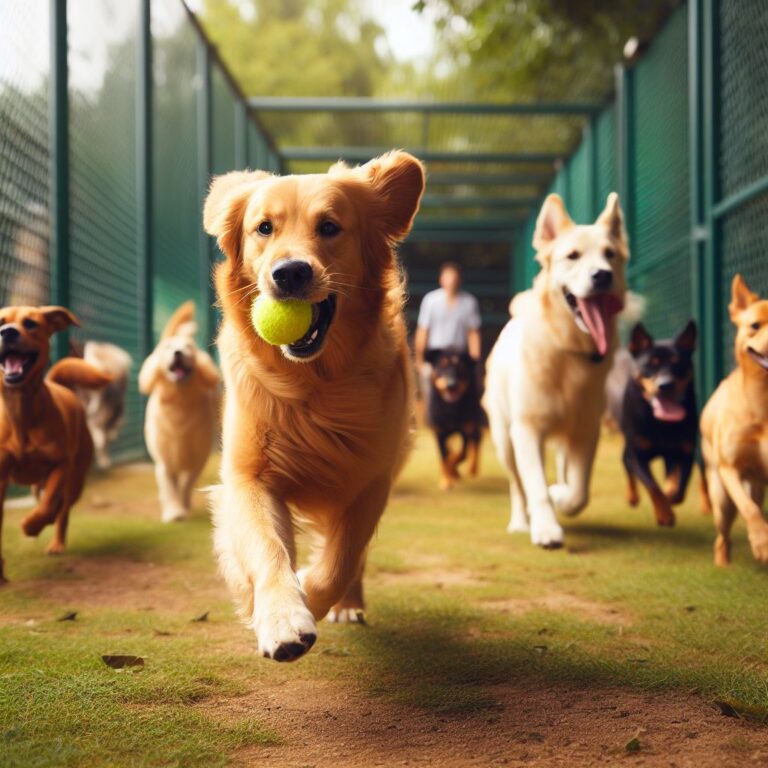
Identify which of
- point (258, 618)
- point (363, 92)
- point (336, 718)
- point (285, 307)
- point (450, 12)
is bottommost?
point (336, 718)

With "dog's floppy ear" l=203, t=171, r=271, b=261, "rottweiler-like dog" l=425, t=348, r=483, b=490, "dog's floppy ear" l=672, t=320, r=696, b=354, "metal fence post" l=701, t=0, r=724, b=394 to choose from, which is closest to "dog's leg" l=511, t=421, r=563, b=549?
"dog's floppy ear" l=672, t=320, r=696, b=354

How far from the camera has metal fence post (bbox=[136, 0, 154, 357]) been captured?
7.81 m

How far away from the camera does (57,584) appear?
355 cm

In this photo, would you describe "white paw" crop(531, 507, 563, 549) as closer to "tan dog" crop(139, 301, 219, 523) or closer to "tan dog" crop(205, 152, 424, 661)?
"tan dog" crop(205, 152, 424, 661)

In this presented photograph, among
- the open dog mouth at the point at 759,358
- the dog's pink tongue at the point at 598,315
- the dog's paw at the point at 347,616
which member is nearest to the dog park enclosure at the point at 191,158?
the dog's pink tongue at the point at 598,315

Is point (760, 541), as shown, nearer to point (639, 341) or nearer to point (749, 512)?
point (749, 512)

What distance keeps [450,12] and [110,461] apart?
6.00 meters

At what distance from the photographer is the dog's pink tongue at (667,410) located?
468cm

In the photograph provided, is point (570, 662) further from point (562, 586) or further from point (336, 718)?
point (562, 586)

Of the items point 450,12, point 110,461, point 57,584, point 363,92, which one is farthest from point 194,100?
point 363,92

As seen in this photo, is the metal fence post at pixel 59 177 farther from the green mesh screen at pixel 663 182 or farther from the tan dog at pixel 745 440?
the green mesh screen at pixel 663 182

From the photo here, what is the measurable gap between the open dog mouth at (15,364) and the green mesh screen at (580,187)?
809cm

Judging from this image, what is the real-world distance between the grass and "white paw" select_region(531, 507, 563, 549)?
0.31ft

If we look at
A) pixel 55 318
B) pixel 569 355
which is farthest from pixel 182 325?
pixel 569 355
